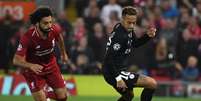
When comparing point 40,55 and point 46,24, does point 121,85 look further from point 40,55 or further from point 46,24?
point 46,24

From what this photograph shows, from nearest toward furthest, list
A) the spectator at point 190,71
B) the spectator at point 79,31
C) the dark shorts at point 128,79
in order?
1. the dark shorts at point 128,79
2. the spectator at point 190,71
3. the spectator at point 79,31

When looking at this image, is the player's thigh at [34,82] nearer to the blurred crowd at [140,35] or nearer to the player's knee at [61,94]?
the player's knee at [61,94]

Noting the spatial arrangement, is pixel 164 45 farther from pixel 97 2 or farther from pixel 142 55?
pixel 97 2

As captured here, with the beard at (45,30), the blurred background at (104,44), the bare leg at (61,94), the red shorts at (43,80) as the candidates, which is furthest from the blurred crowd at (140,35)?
the beard at (45,30)

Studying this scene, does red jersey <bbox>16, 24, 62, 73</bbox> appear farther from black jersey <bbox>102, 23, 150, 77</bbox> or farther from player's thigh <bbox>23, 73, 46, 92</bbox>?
black jersey <bbox>102, 23, 150, 77</bbox>

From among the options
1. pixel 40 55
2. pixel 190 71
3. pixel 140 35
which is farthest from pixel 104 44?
pixel 40 55

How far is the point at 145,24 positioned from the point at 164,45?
840 mm

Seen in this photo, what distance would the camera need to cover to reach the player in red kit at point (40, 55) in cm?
1242

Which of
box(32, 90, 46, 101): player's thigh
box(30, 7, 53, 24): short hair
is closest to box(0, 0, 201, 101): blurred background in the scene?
box(32, 90, 46, 101): player's thigh

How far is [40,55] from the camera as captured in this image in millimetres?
12812

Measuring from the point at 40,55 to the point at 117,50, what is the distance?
1.29 meters

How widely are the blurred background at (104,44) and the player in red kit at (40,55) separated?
218 inches

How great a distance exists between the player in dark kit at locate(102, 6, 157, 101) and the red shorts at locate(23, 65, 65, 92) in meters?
0.81

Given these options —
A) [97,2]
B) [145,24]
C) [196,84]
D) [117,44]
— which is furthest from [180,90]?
[117,44]
